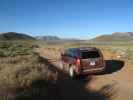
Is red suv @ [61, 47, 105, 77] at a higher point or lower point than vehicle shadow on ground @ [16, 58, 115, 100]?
higher

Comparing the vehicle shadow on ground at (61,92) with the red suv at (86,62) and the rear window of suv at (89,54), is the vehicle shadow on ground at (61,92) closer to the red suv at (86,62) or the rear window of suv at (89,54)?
the red suv at (86,62)

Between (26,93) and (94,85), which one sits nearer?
(26,93)

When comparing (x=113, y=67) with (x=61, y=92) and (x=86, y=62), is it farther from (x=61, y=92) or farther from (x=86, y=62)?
(x=61, y=92)

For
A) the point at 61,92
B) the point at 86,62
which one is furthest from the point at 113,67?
the point at 61,92

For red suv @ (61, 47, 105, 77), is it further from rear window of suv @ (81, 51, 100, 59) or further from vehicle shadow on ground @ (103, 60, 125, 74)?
vehicle shadow on ground @ (103, 60, 125, 74)

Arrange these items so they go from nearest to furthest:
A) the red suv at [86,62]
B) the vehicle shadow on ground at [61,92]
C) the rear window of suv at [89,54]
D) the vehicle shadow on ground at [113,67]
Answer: the vehicle shadow on ground at [61,92] → the red suv at [86,62] → the rear window of suv at [89,54] → the vehicle shadow on ground at [113,67]

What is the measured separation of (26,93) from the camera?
25.5 ft

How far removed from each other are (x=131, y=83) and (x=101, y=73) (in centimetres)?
318

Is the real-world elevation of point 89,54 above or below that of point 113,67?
above

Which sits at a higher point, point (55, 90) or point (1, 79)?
point (1, 79)

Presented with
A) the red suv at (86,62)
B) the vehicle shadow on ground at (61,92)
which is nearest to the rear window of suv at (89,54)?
the red suv at (86,62)

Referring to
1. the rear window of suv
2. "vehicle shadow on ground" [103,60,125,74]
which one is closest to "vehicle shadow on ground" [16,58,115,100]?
the rear window of suv

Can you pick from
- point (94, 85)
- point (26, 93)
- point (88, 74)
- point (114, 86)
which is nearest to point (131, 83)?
point (114, 86)

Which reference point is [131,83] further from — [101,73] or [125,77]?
[101,73]
